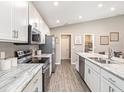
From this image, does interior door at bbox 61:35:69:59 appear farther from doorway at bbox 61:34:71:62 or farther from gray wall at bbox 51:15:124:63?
gray wall at bbox 51:15:124:63

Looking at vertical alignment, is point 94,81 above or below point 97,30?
below

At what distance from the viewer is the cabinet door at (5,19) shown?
1.64 m

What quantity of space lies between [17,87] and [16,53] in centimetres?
195

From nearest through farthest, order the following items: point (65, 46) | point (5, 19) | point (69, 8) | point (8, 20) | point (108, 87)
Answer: point (5, 19)
point (8, 20)
point (108, 87)
point (69, 8)
point (65, 46)

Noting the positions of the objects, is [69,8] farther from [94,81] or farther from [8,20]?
[8,20]

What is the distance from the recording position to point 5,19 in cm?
173

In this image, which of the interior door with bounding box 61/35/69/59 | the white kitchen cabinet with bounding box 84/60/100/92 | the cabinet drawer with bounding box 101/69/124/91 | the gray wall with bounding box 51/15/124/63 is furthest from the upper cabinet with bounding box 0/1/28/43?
the interior door with bounding box 61/35/69/59

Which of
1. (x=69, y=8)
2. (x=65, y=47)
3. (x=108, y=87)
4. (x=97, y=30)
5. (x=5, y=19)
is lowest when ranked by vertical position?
(x=108, y=87)

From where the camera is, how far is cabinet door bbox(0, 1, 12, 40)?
1.64 m

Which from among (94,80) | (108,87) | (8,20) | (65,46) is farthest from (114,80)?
(65,46)

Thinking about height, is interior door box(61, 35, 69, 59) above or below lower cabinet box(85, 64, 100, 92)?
above

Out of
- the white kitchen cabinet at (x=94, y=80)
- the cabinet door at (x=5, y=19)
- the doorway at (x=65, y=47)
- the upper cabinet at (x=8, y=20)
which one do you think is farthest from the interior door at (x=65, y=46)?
the cabinet door at (x=5, y=19)

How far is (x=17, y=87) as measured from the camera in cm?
129

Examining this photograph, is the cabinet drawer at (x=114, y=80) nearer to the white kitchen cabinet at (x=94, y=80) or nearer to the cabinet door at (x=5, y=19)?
the white kitchen cabinet at (x=94, y=80)
